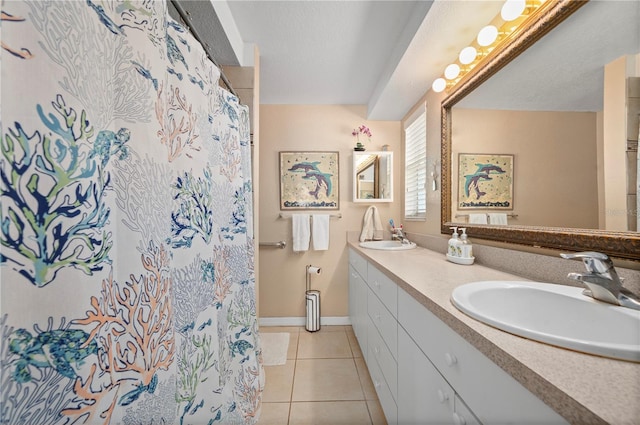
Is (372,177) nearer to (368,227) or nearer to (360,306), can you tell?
(368,227)

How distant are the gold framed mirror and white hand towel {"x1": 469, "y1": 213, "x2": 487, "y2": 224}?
25mm

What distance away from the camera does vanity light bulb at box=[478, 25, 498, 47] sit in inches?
41.4

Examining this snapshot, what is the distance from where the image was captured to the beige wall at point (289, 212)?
7.70 ft

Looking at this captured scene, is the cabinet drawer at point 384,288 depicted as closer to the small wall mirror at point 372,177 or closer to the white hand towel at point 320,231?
the white hand towel at point 320,231

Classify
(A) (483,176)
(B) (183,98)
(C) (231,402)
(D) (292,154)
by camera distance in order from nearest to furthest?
(B) (183,98) → (C) (231,402) → (A) (483,176) → (D) (292,154)

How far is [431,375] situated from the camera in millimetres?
698

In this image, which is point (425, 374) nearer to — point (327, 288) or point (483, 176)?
point (483, 176)

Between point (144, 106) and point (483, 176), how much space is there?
146cm

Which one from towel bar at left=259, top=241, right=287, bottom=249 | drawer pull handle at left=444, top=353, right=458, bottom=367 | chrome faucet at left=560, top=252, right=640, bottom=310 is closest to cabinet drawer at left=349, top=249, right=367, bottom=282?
towel bar at left=259, top=241, right=287, bottom=249

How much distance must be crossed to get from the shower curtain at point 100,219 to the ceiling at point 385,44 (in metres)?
0.84

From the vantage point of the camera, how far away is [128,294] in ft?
1.55

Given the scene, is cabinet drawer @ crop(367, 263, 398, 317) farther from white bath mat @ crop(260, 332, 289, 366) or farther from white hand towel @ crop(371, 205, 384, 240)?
white bath mat @ crop(260, 332, 289, 366)

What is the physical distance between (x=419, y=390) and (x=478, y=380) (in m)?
0.36

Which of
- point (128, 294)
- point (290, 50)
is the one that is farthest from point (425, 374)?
point (290, 50)
